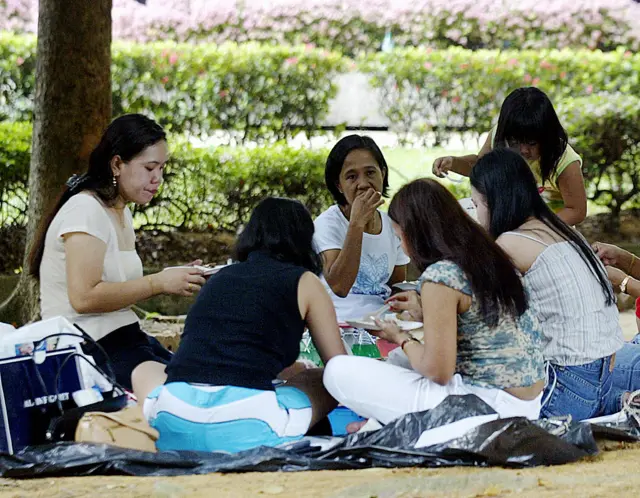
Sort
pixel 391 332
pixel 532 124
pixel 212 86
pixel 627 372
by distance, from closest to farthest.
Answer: pixel 391 332, pixel 627 372, pixel 532 124, pixel 212 86

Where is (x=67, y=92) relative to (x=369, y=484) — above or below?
above

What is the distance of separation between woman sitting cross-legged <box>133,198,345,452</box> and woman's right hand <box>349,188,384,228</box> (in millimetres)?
965

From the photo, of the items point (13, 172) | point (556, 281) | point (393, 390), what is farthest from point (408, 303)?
point (13, 172)

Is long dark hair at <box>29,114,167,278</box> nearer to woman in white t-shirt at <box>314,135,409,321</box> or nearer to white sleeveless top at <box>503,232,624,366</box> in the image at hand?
woman in white t-shirt at <box>314,135,409,321</box>

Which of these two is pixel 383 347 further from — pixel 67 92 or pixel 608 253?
pixel 67 92

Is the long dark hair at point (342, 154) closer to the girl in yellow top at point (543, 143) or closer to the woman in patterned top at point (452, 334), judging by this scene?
the girl in yellow top at point (543, 143)

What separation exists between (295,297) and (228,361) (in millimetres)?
320

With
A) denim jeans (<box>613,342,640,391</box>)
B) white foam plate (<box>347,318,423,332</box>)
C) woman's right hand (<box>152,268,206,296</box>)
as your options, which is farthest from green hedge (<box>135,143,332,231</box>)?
denim jeans (<box>613,342,640,391</box>)

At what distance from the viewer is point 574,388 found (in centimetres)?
385

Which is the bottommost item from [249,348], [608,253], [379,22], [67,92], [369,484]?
[369,484]

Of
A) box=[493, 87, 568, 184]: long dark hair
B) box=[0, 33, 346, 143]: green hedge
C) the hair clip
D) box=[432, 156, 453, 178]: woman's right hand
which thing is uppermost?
box=[0, 33, 346, 143]: green hedge

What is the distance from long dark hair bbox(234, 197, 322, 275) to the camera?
3627mm

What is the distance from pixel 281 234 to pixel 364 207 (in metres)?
1.08

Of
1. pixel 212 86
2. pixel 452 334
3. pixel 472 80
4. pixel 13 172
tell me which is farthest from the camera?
pixel 472 80
